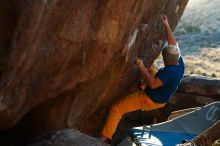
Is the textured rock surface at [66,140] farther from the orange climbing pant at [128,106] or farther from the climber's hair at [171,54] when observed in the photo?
the climber's hair at [171,54]

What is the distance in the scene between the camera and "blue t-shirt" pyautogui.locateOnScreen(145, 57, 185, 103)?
9.70 m

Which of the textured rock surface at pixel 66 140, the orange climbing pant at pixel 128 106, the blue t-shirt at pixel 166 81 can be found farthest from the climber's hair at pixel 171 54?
the textured rock surface at pixel 66 140

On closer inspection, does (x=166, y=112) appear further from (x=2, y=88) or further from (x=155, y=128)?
(x=2, y=88)

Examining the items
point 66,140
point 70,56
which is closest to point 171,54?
point 70,56

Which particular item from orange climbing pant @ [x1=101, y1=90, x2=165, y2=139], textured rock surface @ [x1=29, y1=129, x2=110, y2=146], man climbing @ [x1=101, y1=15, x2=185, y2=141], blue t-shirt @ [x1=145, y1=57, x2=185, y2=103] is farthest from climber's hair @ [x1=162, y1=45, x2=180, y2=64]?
textured rock surface @ [x1=29, y1=129, x2=110, y2=146]

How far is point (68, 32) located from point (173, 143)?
17.2 ft

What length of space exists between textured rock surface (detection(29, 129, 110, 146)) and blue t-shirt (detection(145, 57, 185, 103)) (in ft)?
8.31

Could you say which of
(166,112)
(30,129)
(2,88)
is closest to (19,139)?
(30,129)

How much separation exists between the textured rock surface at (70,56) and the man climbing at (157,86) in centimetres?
36

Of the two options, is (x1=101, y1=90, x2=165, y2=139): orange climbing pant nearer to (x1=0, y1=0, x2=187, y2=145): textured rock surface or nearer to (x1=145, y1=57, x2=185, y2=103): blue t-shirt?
(x1=145, y1=57, x2=185, y2=103): blue t-shirt

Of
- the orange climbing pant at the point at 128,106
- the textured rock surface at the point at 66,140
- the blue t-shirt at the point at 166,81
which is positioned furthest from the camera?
the orange climbing pant at the point at 128,106

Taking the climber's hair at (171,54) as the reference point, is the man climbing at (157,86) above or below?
below

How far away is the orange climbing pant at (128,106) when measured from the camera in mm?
10219

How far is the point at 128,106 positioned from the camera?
412 inches
